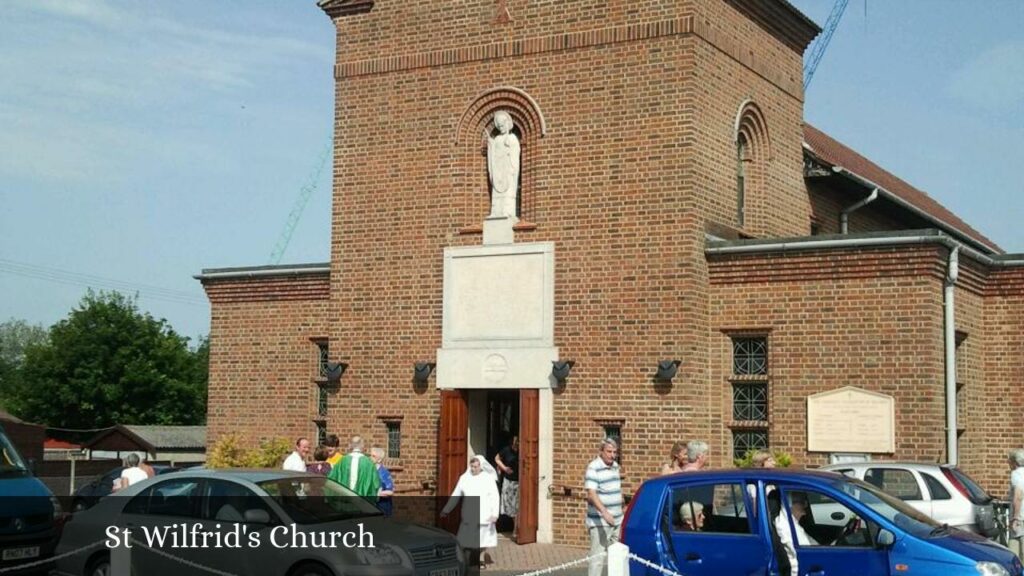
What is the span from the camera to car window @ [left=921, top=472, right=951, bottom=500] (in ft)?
50.1

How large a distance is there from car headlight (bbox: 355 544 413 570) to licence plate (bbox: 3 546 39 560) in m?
5.13

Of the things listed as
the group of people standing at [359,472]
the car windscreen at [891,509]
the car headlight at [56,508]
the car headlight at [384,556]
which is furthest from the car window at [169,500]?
the car windscreen at [891,509]

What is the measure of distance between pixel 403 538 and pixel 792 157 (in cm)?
1243

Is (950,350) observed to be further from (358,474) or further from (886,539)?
(358,474)

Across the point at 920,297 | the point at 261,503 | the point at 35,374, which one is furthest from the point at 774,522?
the point at 35,374

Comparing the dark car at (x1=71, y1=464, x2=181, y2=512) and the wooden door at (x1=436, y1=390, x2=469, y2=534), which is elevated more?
the wooden door at (x1=436, y1=390, x2=469, y2=534)

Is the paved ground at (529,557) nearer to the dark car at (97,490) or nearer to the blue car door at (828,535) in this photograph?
the blue car door at (828,535)

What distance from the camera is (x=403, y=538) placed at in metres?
12.8

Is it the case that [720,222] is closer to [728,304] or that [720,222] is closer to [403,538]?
[728,304]

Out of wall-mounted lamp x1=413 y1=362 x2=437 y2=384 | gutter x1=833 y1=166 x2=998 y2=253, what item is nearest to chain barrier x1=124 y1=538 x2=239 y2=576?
wall-mounted lamp x1=413 y1=362 x2=437 y2=384

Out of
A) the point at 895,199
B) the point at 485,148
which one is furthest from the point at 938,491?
the point at 895,199

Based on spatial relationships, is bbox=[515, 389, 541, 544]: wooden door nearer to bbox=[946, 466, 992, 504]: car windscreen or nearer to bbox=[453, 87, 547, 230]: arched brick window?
bbox=[453, 87, 547, 230]: arched brick window

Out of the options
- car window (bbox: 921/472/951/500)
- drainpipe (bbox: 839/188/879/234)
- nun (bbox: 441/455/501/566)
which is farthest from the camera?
drainpipe (bbox: 839/188/879/234)

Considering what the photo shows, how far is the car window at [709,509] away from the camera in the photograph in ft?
36.9
